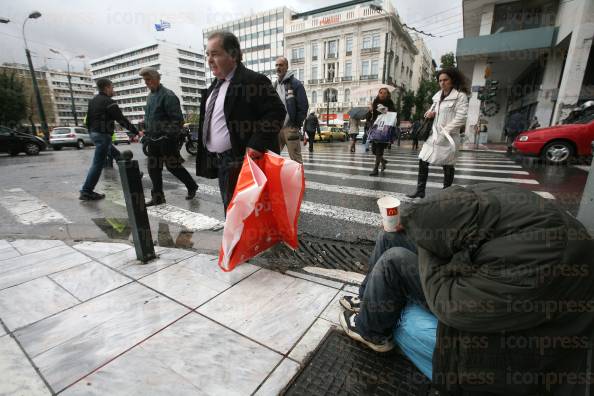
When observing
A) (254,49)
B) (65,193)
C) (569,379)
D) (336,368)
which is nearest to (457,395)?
(569,379)

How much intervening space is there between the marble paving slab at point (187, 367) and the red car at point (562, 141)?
10.1m

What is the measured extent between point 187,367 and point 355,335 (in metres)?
0.97

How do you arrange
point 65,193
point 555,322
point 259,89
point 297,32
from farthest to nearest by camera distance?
point 297,32
point 65,193
point 259,89
point 555,322

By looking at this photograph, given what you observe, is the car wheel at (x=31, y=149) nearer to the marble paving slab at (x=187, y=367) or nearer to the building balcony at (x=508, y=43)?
the marble paving slab at (x=187, y=367)

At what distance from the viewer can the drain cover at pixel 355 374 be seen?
59.5 inches

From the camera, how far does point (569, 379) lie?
3.55 ft

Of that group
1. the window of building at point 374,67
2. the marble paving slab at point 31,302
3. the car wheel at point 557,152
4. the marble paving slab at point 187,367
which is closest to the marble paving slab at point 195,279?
the marble paving slab at point 187,367

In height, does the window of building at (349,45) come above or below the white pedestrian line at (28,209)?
above

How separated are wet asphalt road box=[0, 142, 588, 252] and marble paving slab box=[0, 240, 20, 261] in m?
0.27

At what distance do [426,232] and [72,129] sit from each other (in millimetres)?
25222

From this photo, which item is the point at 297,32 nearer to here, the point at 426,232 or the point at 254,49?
the point at 254,49

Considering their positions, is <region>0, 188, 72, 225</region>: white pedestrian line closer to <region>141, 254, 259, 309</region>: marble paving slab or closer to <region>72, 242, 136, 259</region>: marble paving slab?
<region>72, 242, 136, 259</region>: marble paving slab

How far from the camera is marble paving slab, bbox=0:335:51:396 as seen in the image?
149 centimetres

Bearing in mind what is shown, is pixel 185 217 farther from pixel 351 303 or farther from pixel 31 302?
pixel 351 303
